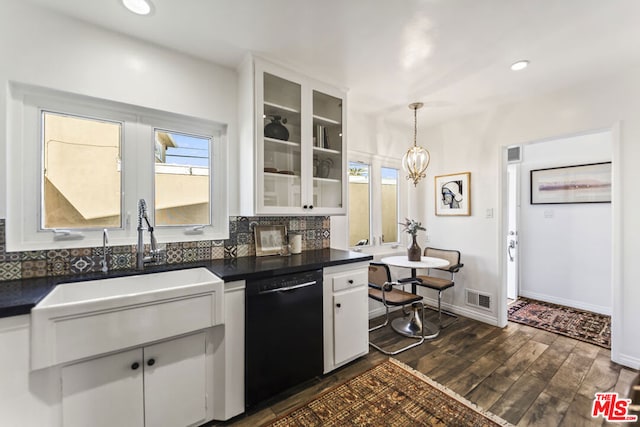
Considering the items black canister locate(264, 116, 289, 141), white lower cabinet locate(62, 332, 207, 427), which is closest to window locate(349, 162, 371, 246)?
black canister locate(264, 116, 289, 141)

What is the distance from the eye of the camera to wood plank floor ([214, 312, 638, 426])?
1.74 metres

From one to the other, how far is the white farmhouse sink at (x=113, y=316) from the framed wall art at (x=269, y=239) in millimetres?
646

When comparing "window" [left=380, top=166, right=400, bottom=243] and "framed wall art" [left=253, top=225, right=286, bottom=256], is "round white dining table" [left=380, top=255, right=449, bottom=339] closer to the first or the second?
"window" [left=380, top=166, right=400, bottom=243]

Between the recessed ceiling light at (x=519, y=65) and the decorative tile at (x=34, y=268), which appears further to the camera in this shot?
the recessed ceiling light at (x=519, y=65)

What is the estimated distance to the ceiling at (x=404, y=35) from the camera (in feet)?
5.09

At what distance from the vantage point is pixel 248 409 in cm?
174

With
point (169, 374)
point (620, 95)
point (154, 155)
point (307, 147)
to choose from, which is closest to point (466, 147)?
point (620, 95)

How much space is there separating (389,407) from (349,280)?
0.88m

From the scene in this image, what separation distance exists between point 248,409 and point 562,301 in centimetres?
428

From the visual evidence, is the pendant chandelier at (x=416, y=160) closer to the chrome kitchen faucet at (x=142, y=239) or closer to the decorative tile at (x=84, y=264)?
the chrome kitchen faucet at (x=142, y=239)

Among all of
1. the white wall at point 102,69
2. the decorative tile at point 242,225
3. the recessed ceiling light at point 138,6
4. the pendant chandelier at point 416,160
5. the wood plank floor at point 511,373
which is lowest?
the wood plank floor at point 511,373

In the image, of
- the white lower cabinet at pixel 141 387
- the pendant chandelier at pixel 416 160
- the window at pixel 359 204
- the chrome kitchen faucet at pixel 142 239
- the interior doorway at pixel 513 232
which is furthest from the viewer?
the interior doorway at pixel 513 232

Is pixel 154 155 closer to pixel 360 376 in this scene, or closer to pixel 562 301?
pixel 360 376

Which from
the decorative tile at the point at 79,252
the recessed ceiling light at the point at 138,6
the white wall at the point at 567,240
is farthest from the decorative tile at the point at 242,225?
the white wall at the point at 567,240
